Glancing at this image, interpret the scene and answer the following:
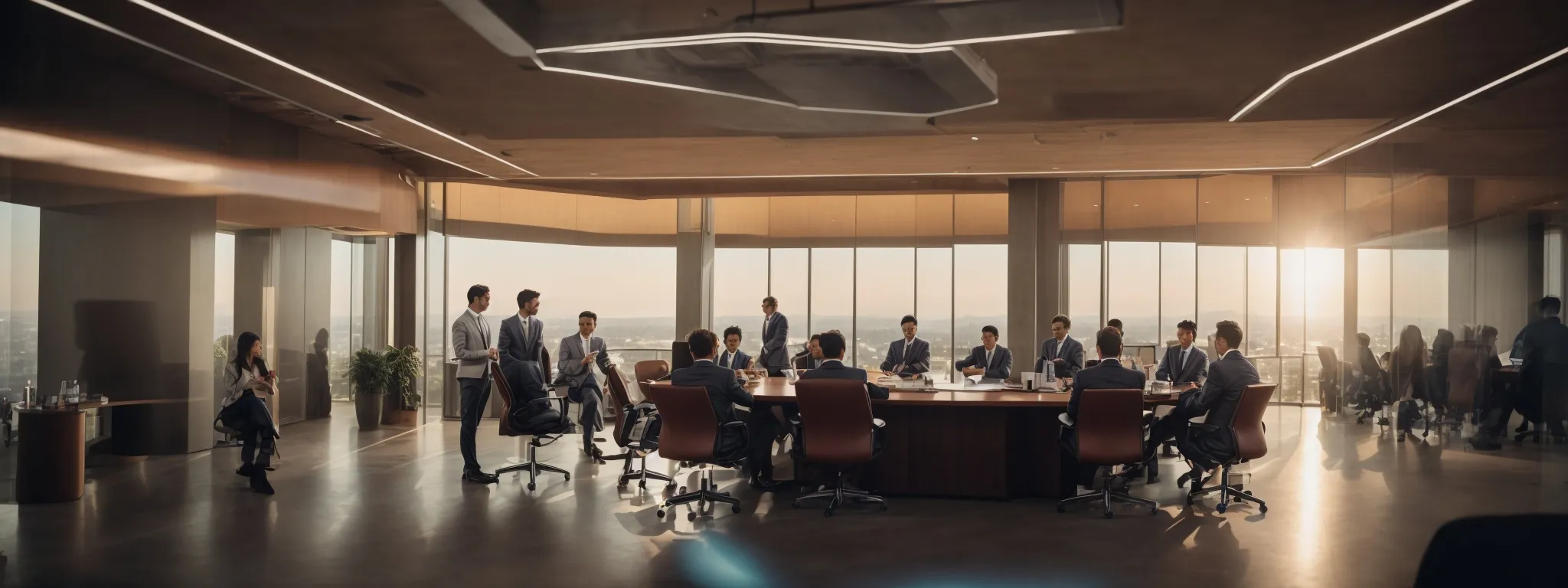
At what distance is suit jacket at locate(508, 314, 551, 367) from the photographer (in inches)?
306

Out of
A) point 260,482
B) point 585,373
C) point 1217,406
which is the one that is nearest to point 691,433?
point 585,373

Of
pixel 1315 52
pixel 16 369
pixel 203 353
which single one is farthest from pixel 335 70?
pixel 1315 52

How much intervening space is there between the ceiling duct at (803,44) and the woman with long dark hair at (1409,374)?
13.9ft

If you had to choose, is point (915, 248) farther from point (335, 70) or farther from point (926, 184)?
point (335, 70)

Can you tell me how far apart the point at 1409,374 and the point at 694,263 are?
8.47m

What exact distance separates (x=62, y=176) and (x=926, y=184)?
8967 mm

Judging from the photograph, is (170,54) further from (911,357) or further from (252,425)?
(911,357)

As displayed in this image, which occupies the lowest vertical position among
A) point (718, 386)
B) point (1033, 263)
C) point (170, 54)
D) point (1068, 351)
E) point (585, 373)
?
point (585, 373)

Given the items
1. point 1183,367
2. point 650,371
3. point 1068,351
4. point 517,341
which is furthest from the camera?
point 1068,351

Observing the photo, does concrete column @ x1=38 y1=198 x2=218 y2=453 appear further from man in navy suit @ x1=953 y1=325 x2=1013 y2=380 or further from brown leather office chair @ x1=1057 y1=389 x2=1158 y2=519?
brown leather office chair @ x1=1057 y1=389 x2=1158 y2=519

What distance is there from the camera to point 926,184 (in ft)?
40.8

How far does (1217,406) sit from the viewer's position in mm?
6395

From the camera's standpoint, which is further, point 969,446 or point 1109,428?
point 969,446

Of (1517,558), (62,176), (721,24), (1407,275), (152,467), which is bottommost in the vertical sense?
(152,467)
